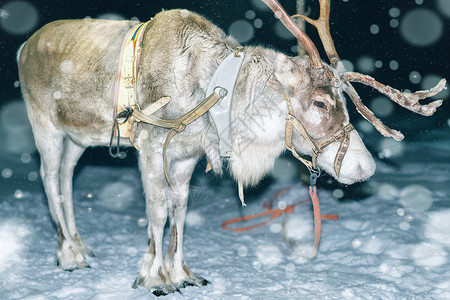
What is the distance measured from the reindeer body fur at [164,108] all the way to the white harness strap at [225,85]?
9 cm

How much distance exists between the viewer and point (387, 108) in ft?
33.0

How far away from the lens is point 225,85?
10.5ft

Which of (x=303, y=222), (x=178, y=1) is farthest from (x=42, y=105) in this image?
(x=178, y=1)

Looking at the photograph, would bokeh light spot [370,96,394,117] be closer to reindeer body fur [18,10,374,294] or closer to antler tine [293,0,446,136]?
antler tine [293,0,446,136]

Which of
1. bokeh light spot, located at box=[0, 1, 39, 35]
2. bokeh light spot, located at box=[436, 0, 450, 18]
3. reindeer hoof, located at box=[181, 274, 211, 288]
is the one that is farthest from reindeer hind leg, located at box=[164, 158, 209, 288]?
bokeh light spot, located at box=[436, 0, 450, 18]

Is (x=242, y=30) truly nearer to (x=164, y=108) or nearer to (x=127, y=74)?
(x=127, y=74)

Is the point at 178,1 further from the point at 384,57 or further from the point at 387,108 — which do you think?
the point at 387,108

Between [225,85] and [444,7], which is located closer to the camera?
[225,85]

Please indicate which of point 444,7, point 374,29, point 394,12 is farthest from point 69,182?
point 444,7

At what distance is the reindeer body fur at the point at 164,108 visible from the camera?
129 inches

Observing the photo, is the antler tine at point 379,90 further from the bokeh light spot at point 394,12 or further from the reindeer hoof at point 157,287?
the bokeh light spot at point 394,12

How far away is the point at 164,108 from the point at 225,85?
0.50m

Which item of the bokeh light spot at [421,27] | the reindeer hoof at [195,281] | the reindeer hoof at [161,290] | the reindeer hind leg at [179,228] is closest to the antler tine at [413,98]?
the reindeer hind leg at [179,228]

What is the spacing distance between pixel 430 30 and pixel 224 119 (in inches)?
300
